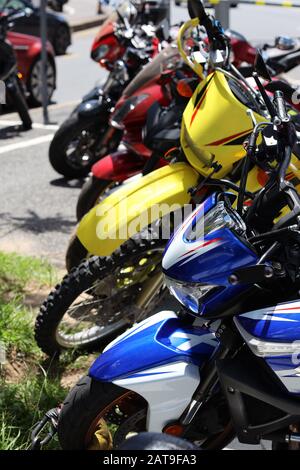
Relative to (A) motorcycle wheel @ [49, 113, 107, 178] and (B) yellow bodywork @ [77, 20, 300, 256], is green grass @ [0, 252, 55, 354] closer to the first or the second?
(B) yellow bodywork @ [77, 20, 300, 256]

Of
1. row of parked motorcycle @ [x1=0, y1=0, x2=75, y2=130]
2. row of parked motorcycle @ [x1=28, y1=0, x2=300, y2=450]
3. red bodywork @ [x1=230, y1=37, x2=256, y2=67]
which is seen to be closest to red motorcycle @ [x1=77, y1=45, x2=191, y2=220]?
row of parked motorcycle @ [x1=28, y1=0, x2=300, y2=450]

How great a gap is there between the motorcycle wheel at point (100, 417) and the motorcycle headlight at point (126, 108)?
2.38 m

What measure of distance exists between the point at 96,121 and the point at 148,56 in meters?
0.66

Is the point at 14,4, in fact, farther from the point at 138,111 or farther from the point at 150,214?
the point at 150,214

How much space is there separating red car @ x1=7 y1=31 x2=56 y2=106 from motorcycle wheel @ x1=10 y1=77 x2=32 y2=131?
1.30 m

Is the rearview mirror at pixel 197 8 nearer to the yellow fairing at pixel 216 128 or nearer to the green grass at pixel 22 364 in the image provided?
the yellow fairing at pixel 216 128

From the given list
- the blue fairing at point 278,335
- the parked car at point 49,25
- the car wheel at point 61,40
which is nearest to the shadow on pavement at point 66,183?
the blue fairing at point 278,335

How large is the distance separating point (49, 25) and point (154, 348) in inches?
454

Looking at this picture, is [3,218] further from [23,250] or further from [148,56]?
[148,56]

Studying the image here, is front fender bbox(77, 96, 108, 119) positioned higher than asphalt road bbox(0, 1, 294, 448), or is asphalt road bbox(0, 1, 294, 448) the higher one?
front fender bbox(77, 96, 108, 119)

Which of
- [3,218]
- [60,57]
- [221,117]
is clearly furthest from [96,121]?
[60,57]

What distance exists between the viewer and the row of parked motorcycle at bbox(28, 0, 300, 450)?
2.52m

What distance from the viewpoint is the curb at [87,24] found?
58.0ft

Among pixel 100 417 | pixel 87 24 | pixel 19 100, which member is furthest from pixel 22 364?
pixel 87 24
